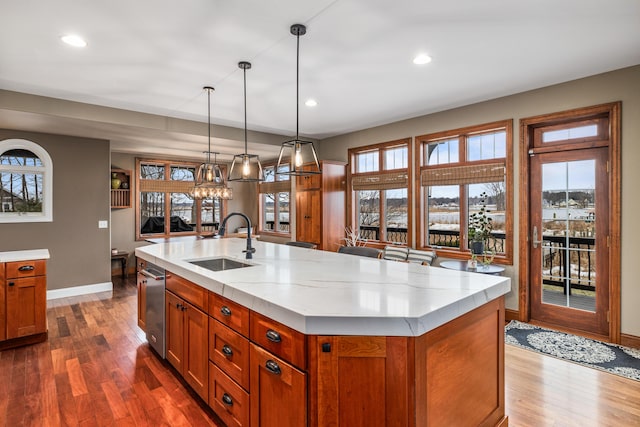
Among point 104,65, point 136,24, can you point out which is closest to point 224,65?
point 136,24

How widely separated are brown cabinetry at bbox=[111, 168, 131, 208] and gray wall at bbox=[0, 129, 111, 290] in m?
1.14

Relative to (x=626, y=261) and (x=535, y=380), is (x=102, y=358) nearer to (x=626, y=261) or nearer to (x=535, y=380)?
(x=535, y=380)

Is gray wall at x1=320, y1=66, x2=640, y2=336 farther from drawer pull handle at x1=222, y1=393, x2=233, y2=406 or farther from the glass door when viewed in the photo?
drawer pull handle at x1=222, y1=393, x2=233, y2=406

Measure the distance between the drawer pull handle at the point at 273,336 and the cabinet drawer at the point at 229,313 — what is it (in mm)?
212

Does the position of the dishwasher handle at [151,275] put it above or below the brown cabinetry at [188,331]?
above

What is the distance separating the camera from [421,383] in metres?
1.38

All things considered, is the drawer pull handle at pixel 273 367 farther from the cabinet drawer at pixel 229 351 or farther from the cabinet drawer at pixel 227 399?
the cabinet drawer at pixel 227 399

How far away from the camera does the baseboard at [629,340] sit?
3.20 metres

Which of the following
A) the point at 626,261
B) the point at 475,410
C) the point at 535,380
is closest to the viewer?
the point at 475,410

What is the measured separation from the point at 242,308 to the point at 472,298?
1.16 meters

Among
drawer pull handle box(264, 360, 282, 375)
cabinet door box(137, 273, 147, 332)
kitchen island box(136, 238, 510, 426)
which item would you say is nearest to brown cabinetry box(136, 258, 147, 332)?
cabinet door box(137, 273, 147, 332)

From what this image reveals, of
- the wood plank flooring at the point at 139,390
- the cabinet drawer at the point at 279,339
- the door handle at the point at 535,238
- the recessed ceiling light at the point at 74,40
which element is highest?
the recessed ceiling light at the point at 74,40

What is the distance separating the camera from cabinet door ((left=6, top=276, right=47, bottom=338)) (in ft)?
10.8

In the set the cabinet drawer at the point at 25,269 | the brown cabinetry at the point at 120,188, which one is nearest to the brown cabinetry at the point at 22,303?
the cabinet drawer at the point at 25,269
